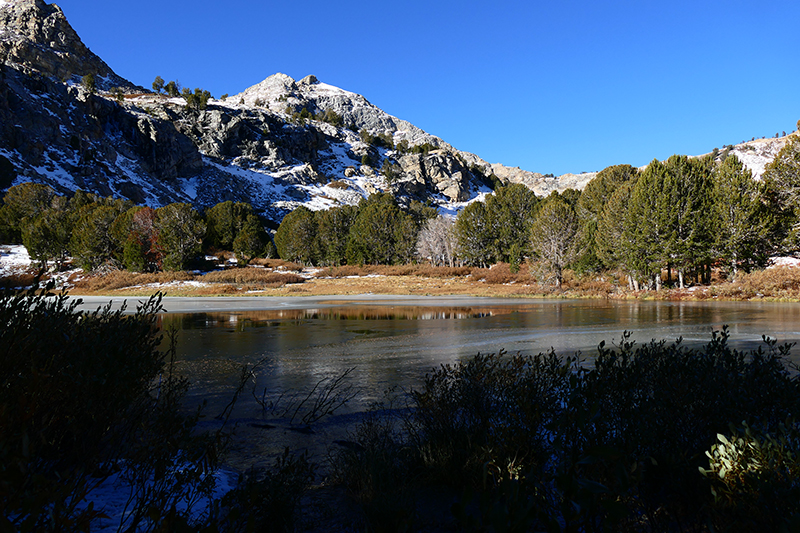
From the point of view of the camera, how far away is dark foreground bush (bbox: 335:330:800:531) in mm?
2648

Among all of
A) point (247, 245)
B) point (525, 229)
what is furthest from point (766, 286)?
point (247, 245)

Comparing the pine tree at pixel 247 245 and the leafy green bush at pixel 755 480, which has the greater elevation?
the pine tree at pixel 247 245

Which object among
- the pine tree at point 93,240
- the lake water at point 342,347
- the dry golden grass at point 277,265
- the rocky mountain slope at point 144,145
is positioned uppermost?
the rocky mountain slope at point 144,145

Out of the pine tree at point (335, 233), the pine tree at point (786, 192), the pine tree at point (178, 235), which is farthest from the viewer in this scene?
the pine tree at point (335, 233)

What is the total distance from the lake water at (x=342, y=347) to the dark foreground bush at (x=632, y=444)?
1545mm

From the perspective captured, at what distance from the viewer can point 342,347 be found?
41.0ft

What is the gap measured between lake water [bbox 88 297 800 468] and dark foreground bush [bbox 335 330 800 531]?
1.55 meters

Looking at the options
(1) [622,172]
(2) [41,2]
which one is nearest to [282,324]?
(1) [622,172]

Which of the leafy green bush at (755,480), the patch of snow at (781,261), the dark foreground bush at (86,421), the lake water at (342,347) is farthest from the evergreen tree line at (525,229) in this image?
the dark foreground bush at (86,421)

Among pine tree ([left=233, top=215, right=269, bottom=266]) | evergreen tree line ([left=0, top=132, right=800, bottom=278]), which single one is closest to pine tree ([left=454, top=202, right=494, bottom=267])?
evergreen tree line ([left=0, top=132, right=800, bottom=278])

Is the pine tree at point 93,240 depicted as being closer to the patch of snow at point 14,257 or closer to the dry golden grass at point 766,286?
the patch of snow at point 14,257

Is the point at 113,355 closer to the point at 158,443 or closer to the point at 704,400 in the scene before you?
the point at 158,443

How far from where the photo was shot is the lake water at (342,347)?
6.15 meters

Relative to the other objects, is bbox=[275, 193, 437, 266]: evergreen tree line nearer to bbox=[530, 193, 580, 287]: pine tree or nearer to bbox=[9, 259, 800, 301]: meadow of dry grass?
bbox=[9, 259, 800, 301]: meadow of dry grass
